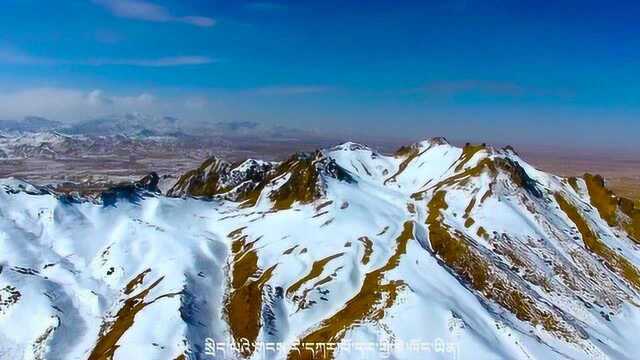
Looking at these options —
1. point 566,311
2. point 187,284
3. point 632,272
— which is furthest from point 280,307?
point 632,272

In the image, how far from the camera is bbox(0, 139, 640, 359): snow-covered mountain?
4257 inches

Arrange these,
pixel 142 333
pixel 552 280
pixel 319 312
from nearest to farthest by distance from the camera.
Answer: pixel 142 333, pixel 319 312, pixel 552 280

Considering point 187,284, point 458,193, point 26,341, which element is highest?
point 458,193

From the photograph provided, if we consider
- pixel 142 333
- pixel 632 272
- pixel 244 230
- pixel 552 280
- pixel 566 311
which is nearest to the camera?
pixel 142 333

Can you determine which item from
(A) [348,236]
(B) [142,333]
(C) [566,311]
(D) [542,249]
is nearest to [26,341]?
(B) [142,333]

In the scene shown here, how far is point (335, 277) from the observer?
132 m

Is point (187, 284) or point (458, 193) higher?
point (458, 193)

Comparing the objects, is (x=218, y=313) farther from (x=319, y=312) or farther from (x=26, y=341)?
(x=26, y=341)

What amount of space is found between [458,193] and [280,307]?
96061mm

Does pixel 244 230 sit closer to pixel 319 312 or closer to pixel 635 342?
pixel 319 312

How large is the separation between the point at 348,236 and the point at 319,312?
4241cm

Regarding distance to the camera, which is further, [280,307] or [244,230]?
[244,230]

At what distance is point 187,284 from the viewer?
12925cm

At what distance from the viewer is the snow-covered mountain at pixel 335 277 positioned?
108125 mm
